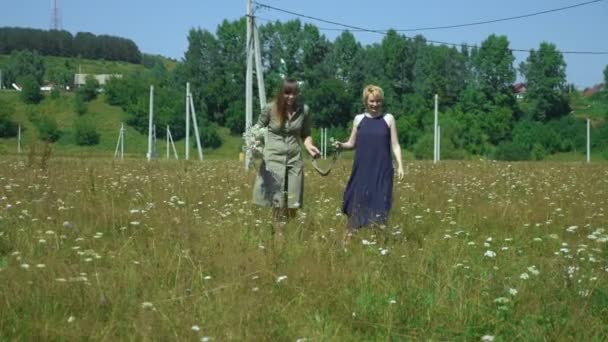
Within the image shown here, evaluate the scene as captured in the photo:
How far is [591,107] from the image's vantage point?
297ft

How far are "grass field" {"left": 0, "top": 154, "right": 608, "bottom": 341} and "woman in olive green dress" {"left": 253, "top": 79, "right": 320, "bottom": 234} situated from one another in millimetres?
223

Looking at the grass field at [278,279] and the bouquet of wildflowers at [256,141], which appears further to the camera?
the bouquet of wildflowers at [256,141]

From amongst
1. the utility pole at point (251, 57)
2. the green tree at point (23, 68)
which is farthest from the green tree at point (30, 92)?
the utility pole at point (251, 57)

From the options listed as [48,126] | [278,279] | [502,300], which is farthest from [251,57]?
[48,126]

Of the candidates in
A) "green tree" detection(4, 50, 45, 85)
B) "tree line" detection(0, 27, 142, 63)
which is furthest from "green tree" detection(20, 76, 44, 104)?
"tree line" detection(0, 27, 142, 63)

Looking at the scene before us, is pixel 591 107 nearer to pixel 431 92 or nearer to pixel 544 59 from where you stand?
pixel 544 59

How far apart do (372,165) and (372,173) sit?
0.07 metres

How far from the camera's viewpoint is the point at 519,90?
84.4 metres

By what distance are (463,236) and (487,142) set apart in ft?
235

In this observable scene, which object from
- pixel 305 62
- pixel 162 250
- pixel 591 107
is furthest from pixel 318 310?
pixel 591 107

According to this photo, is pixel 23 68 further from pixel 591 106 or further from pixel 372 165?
pixel 372 165

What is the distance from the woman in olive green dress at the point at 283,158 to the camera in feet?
24.1

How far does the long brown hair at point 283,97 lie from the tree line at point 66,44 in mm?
140602

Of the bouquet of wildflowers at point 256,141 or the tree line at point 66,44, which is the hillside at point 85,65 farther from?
the bouquet of wildflowers at point 256,141
